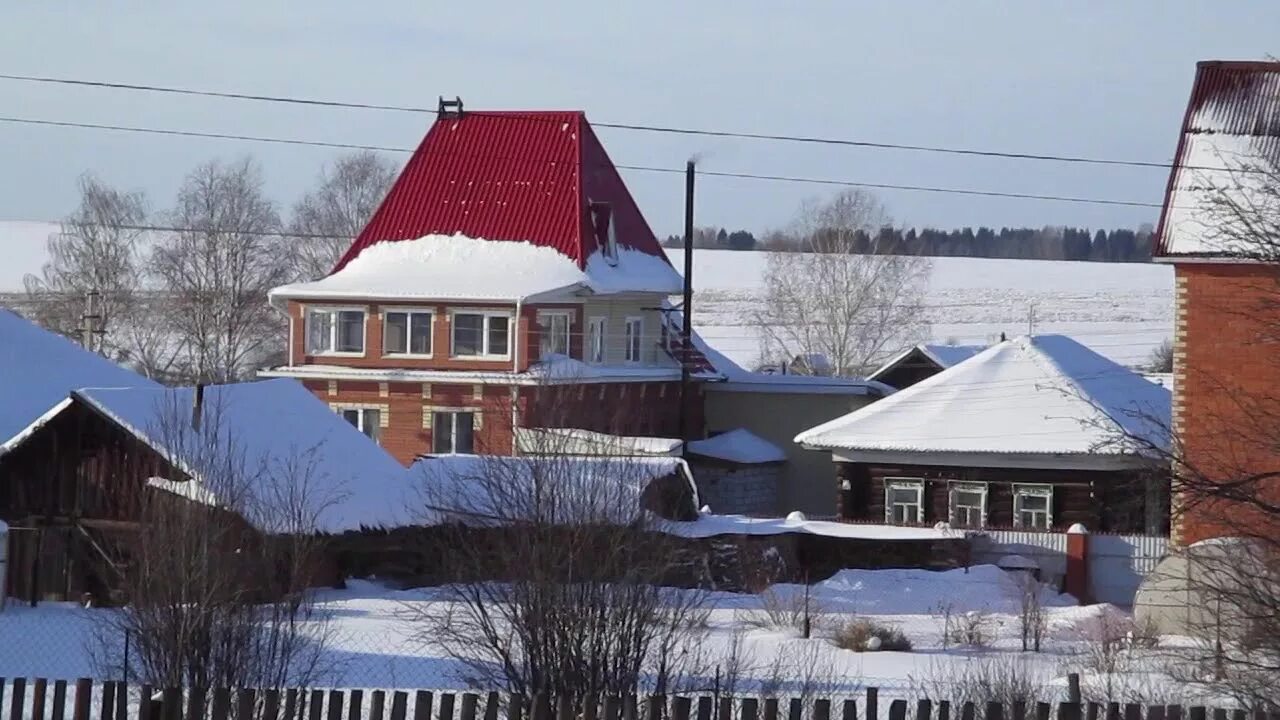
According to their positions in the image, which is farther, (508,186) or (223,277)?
(223,277)

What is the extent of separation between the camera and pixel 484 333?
4056 centimetres

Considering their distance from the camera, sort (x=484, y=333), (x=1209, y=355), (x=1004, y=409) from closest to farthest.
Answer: (x=1209, y=355), (x=1004, y=409), (x=484, y=333)

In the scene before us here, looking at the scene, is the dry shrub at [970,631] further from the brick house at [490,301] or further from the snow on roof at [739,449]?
the snow on roof at [739,449]

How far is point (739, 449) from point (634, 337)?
403cm

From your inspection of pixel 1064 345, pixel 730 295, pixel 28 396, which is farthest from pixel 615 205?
pixel 730 295

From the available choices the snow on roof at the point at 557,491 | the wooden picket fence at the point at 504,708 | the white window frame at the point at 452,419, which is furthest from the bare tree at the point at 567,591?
the white window frame at the point at 452,419

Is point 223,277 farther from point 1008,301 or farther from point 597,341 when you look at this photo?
point 1008,301

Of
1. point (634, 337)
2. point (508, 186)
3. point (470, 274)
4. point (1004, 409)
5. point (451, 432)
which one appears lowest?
point (451, 432)

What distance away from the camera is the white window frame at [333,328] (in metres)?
41.6

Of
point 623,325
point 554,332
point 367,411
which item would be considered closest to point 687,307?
point 623,325

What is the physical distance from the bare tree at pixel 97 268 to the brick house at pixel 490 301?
74.0 ft

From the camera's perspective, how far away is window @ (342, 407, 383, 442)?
41.3 meters

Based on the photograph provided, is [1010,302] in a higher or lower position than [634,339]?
higher

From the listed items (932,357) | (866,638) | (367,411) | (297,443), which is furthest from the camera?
(932,357)
